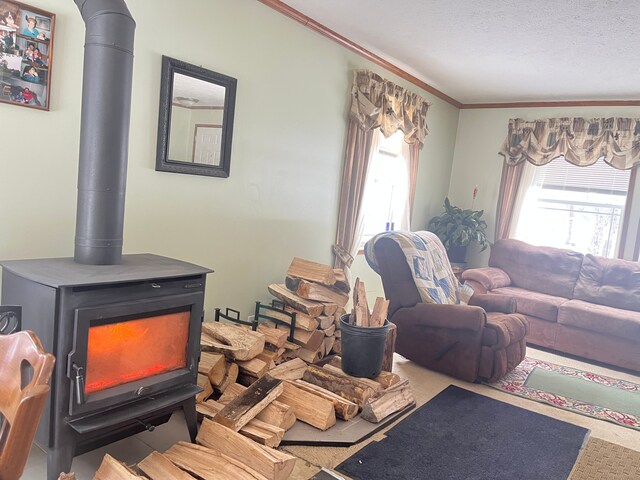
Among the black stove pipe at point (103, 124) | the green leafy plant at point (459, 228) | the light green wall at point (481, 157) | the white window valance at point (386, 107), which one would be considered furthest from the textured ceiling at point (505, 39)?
the black stove pipe at point (103, 124)

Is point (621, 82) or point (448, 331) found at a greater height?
point (621, 82)

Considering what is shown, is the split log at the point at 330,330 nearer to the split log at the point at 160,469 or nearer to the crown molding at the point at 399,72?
the split log at the point at 160,469

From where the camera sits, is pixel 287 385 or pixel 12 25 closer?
pixel 12 25

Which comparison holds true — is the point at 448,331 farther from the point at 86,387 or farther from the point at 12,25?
the point at 12,25

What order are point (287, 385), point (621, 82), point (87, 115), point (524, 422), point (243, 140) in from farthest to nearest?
point (621, 82)
point (243, 140)
point (524, 422)
point (287, 385)
point (87, 115)

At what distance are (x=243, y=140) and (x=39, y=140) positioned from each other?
129 centimetres

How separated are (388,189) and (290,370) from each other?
2.67 metres

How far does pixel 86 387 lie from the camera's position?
194cm

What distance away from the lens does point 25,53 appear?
222cm

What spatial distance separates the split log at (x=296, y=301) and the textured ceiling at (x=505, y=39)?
1895 mm

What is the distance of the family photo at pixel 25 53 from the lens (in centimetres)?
217

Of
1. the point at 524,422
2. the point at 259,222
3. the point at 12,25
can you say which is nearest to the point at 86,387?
the point at 12,25

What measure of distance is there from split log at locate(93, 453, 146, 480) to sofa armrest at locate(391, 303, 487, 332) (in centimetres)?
230

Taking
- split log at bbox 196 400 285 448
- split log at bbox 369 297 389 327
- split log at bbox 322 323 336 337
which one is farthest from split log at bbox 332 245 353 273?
split log at bbox 196 400 285 448
